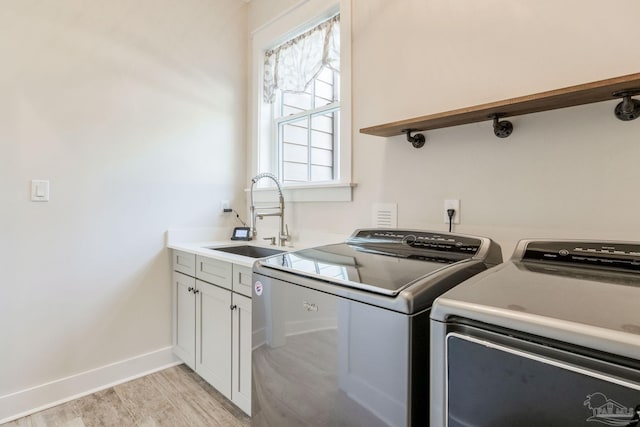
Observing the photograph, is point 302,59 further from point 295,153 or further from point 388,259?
point 388,259

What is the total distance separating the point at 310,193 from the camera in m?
2.27

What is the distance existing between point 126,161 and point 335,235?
1.46 m

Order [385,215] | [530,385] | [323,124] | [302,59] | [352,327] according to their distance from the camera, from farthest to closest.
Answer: [323,124]
[302,59]
[385,215]
[352,327]
[530,385]

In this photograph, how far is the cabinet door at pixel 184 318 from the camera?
2.21 metres

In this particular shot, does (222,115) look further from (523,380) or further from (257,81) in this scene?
(523,380)

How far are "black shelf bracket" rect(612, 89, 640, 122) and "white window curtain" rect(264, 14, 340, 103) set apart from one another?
1.51 metres

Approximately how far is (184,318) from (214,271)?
577 mm

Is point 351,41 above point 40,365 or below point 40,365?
above

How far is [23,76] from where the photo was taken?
6.16ft

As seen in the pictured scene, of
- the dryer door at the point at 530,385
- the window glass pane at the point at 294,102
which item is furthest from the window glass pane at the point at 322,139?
the dryer door at the point at 530,385

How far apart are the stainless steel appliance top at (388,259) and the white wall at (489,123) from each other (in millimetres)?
178

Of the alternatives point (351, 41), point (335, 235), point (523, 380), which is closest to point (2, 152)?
point (335, 235)

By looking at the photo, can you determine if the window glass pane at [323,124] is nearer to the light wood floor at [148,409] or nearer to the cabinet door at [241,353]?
the cabinet door at [241,353]

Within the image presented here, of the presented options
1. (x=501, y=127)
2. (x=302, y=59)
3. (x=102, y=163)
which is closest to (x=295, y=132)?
(x=302, y=59)
